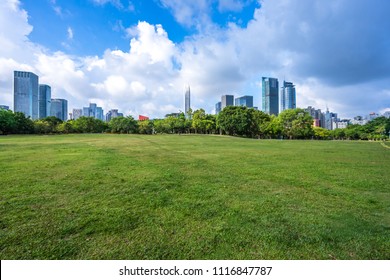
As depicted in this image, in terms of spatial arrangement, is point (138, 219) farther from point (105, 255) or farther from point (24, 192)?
point (24, 192)

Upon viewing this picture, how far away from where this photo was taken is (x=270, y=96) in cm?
18650

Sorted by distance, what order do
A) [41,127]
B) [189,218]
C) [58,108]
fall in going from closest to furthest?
1. [189,218]
2. [41,127]
3. [58,108]

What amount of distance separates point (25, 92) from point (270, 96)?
187 metres

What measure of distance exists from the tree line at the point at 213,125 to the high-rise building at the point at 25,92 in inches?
2891

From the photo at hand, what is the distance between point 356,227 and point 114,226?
16.6ft

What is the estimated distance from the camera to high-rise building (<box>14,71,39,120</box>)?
424ft

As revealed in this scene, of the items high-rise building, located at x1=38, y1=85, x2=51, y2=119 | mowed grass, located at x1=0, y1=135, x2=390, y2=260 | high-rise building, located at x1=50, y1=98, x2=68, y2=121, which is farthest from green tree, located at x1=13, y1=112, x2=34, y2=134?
high-rise building, located at x1=50, y1=98, x2=68, y2=121

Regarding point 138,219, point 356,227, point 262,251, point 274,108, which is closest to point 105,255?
point 138,219

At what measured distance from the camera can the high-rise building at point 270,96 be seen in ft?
609

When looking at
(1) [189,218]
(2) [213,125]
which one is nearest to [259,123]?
(2) [213,125]

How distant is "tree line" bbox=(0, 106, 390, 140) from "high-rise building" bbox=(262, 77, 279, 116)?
9774 cm

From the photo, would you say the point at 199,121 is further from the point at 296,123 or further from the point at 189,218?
the point at 189,218

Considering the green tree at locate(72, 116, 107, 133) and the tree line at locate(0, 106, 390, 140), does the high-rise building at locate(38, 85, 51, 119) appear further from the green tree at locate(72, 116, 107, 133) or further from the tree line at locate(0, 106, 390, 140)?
the green tree at locate(72, 116, 107, 133)

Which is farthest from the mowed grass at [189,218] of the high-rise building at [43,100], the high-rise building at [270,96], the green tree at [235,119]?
the high-rise building at [270,96]
